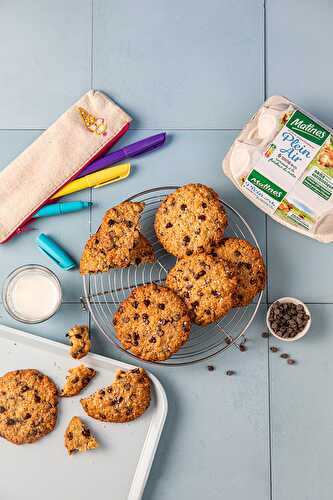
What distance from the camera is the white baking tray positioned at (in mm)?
1601

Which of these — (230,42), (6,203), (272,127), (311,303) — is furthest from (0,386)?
(230,42)

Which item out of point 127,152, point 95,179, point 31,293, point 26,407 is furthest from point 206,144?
point 26,407

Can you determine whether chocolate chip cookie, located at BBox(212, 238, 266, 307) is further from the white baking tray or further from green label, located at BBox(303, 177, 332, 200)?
the white baking tray

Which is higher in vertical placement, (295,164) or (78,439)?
(295,164)

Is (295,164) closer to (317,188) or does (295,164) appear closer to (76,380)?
(317,188)

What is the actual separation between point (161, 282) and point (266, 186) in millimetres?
383

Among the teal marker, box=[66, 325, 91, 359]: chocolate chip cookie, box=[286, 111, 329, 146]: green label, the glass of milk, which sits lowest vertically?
box=[66, 325, 91, 359]: chocolate chip cookie

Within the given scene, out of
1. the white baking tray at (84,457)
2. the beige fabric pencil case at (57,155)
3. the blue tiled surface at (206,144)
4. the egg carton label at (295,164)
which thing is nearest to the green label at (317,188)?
the egg carton label at (295,164)

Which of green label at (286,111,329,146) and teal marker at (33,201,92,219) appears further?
teal marker at (33,201,92,219)

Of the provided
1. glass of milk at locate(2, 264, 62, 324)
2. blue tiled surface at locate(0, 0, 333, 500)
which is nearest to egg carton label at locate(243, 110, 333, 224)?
blue tiled surface at locate(0, 0, 333, 500)

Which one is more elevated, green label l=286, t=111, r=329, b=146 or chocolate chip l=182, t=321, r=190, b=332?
green label l=286, t=111, r=329, b=146

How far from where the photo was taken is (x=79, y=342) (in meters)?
1.57

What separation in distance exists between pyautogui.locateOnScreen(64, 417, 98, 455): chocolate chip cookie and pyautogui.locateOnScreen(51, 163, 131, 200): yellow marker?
2.02 feet

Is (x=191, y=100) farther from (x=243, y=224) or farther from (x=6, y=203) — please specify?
(x=6, y=203)
